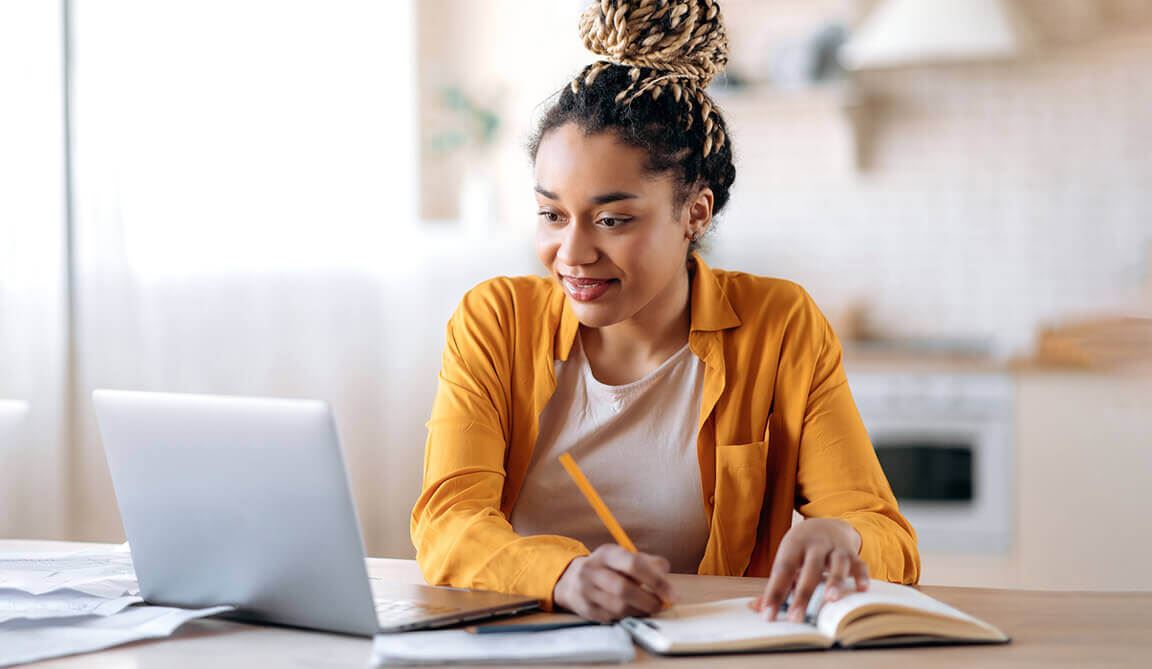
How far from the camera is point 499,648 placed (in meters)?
1.06

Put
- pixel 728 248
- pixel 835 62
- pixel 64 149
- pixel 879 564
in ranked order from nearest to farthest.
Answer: pixel 879 564 → pixel 64 149 → pixel 835 62 → pixel 728 248

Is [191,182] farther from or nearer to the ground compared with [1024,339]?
farther from the ground

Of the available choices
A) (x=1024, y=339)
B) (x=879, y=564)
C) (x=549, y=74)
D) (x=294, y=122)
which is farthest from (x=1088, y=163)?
(x=879, y=564)

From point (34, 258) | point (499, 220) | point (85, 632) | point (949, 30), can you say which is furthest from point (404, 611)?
point (499, 220)

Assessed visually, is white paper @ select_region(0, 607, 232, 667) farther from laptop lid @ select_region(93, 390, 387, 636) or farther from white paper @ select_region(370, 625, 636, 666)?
white paper @ select_region(370, 625, 636, 666)

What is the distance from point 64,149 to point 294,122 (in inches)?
34.7

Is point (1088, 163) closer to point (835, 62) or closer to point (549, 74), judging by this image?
point (835, 62)

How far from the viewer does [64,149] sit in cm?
280

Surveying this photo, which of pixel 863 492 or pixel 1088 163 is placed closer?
pixel 863 492

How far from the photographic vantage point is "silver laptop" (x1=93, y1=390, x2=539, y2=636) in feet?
3.56

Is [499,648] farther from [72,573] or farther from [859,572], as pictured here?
[72,573]

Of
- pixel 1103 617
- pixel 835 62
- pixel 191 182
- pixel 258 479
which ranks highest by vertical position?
pixel 835 62

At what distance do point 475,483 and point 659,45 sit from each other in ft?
2.09

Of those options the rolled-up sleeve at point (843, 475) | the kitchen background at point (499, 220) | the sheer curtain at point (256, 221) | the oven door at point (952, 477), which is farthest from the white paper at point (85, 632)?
the oven door at point (952, 477)
